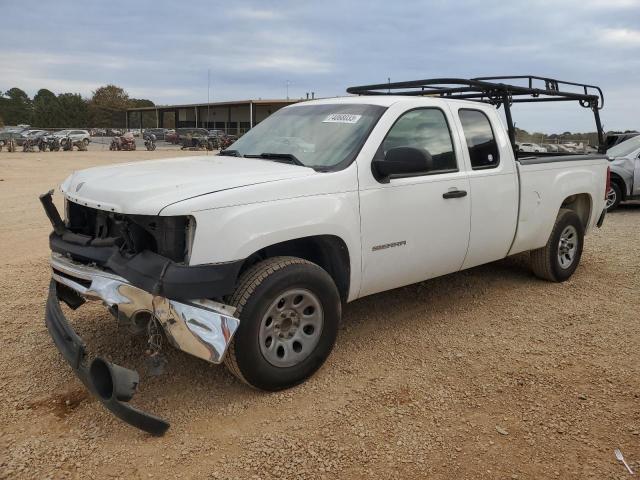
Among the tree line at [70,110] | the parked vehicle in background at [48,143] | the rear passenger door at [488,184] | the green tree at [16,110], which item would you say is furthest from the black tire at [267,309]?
the green tree at [16,110]

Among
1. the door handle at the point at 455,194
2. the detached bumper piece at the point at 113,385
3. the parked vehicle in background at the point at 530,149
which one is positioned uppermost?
the parked vehicle in background at the point at 530,149

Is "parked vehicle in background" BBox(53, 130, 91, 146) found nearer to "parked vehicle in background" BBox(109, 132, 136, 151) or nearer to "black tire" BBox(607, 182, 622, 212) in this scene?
"parked vehicle in background" BBox(109, 132, 136, 151)

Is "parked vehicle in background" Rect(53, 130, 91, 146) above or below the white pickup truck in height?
above

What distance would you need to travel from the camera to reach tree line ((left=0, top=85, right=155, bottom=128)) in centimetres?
8050

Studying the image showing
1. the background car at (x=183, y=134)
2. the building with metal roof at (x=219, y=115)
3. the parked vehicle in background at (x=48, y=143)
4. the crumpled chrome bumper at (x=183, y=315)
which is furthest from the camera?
the building with metal roof at (x=219, y=115)

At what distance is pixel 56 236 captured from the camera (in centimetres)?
386

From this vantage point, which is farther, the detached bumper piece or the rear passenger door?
the rear passenger door

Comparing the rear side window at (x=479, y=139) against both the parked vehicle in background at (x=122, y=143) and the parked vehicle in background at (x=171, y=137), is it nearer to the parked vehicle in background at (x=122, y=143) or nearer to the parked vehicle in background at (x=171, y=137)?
the parked vehicle in background at (x=122, y=143)

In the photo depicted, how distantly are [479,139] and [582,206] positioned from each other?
2230 millimetres

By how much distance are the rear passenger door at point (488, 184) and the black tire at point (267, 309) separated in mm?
1681

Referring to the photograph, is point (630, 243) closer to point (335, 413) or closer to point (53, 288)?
point (335, 413)

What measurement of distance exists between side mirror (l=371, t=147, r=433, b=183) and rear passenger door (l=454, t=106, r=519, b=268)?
0.99 m

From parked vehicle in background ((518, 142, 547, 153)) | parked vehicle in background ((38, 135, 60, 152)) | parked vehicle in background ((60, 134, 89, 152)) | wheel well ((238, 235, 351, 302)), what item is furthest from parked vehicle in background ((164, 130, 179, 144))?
wheel well ((238, 235, 351, 302))

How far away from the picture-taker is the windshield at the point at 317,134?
3.89 metres
